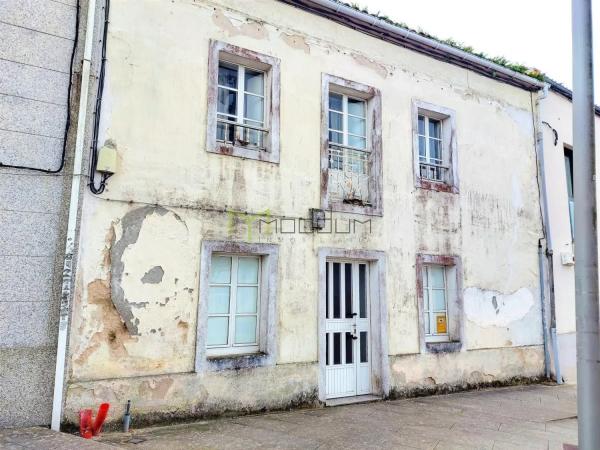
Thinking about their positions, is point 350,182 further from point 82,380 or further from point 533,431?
point 82,380

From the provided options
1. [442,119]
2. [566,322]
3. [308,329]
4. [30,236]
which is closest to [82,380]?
[30,236]

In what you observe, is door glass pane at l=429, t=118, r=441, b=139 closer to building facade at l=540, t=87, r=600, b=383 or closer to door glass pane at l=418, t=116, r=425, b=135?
door glass pane at l=418, t=116, r=425, b=135

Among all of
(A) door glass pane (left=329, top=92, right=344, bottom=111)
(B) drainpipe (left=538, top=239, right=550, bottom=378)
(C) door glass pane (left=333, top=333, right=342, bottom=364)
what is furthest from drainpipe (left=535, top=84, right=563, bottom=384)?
(A) door glass pane (left=329, top=92, right=344, bottom=111)

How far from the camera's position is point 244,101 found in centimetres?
730

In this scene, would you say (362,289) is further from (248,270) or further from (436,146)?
(436,146)

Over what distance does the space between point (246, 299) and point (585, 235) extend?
4.39 meters

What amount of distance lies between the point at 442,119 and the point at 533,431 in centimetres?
570

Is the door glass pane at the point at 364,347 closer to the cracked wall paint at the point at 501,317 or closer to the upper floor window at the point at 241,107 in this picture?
the cracked wall paint at the point at 501,317

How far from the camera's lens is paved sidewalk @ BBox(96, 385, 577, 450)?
5.23 meters

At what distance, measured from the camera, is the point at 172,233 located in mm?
6266

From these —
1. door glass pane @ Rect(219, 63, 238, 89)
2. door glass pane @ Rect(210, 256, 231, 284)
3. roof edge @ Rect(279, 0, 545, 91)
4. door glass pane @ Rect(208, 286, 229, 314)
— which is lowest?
door glass pane @ Rect(208, 286, 229, 314)

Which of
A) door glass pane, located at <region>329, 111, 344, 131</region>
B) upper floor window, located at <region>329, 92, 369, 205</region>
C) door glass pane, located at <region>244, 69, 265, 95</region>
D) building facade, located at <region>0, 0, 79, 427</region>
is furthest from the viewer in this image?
door glass pane, located at <region>329, 111, 344, 131</region>

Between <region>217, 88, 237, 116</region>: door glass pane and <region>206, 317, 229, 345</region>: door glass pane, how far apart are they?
2932mm

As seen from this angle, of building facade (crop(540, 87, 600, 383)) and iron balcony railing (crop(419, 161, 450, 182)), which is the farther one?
building facade (crop(540, 87, 600, 383))
